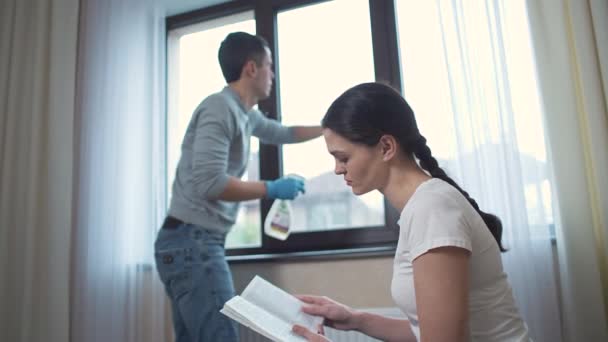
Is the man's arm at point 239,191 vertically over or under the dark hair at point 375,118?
under

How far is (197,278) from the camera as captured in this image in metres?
1.38

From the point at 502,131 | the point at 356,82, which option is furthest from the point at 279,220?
the point at 502,131

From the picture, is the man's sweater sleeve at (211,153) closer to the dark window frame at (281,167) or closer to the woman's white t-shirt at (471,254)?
the dark window frame at (281,167)

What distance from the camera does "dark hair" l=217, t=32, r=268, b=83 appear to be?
5.36 ft

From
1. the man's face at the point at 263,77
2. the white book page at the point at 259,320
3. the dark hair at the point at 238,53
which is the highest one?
the dark hair at the point at 238,53

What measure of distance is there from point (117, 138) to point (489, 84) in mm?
1447

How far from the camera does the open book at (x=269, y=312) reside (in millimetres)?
911

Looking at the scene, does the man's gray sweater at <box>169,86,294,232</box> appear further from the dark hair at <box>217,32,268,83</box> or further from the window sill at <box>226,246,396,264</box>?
the window sill at <box>226,246,396,264</box>

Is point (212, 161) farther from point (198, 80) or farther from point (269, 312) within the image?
point (198, 80)

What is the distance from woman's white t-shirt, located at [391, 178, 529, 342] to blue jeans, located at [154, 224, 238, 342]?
0.66 m

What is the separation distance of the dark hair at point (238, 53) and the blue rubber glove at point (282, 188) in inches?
15.3

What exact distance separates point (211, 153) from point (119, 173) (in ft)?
2.32

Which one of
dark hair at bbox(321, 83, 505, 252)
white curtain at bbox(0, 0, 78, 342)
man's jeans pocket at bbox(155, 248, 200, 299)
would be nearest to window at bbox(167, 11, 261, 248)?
white curtain at bbox(0, 0, 78, 342)

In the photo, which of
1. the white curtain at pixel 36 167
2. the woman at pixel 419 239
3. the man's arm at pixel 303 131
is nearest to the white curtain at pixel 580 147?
the woman at pixel 419 239
